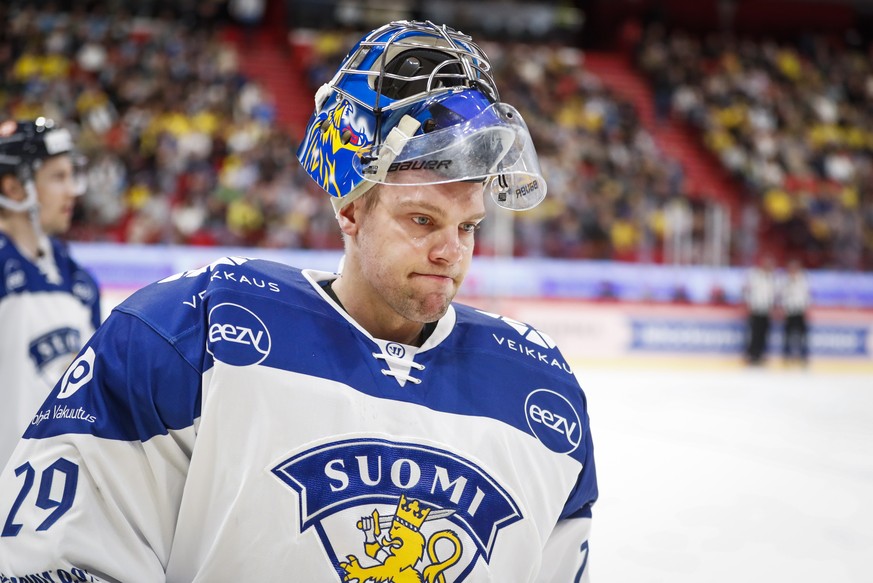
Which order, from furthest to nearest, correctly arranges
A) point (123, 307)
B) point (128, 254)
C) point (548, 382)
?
point (128, 254) → point (548, 382) → point (123, 307)

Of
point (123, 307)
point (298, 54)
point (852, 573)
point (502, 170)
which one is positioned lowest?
point (852, 573)

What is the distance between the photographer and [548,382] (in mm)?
1493

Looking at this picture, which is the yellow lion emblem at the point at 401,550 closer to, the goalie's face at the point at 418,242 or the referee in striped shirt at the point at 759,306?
the goalie's face at the point at 418,242

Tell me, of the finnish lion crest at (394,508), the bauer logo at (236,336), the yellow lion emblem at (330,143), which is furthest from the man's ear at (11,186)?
the finnish lion crest at (394,508)

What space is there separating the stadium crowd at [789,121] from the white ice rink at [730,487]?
6.17 m

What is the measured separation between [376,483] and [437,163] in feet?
1.59

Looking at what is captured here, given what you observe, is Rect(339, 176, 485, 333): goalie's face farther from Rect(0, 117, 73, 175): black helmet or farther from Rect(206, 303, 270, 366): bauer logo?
Rect(0, 117, 73, 175): black helmet

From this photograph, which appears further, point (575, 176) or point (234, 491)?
point (575, 176)

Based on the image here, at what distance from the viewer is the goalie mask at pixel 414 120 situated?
1.30m

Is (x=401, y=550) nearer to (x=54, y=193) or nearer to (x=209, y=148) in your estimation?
(x=54, y=193)

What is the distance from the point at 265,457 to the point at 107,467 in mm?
211

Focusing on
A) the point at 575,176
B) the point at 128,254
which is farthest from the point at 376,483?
the point at 575,176

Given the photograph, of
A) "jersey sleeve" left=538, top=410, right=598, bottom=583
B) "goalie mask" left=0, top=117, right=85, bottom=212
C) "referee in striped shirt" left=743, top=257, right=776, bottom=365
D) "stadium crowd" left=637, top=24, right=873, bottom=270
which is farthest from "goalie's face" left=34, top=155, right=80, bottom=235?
"stadium crowd" left=637, top=24, right=873, bottom=270

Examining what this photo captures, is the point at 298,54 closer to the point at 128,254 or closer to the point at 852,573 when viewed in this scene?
the point at 128,254
